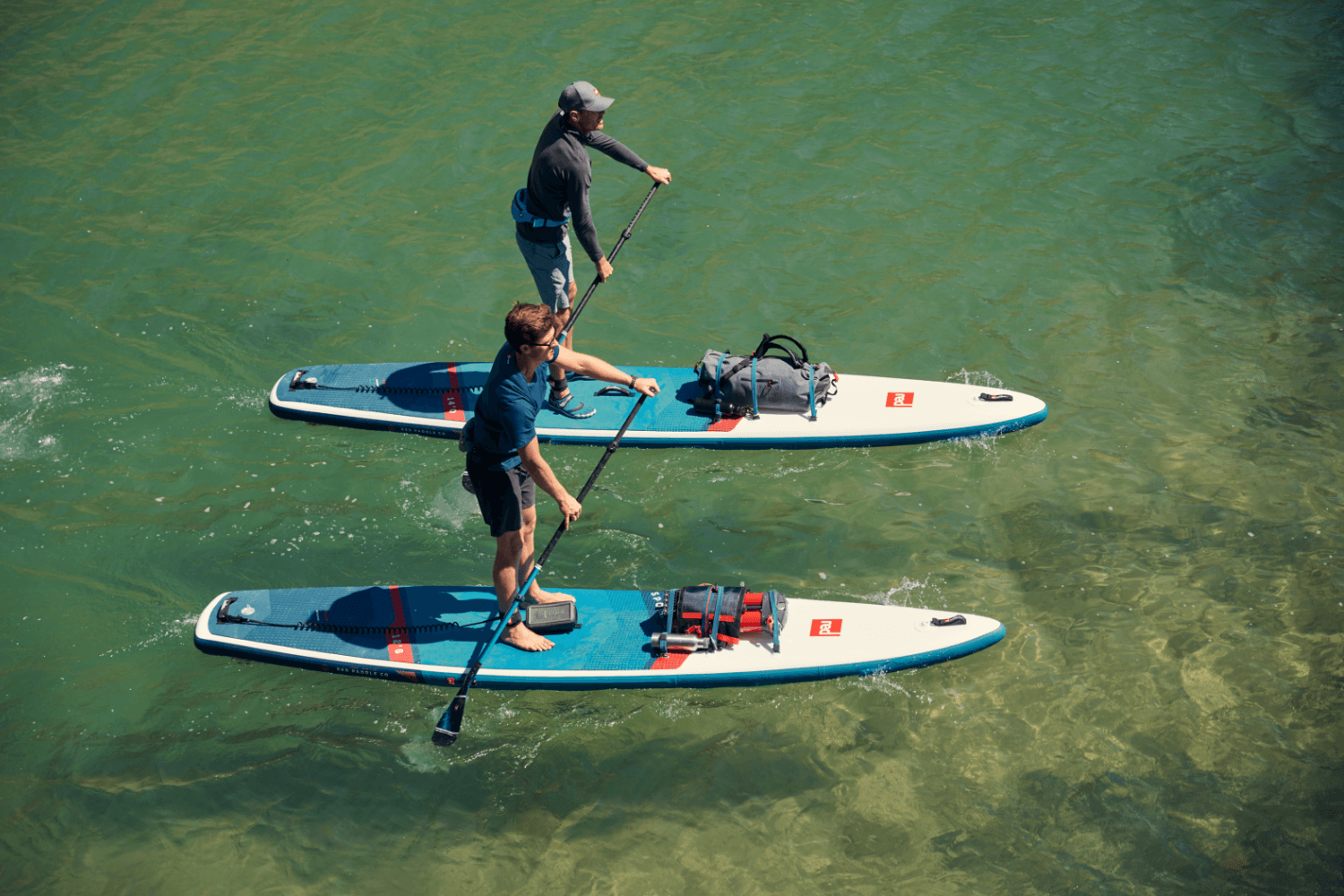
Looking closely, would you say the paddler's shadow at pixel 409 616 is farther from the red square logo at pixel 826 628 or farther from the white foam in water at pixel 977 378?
the white foam in water at pixel 977 378

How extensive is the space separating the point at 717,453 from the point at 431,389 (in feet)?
8.26

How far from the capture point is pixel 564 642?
227 inches

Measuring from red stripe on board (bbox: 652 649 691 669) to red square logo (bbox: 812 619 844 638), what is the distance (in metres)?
0.85

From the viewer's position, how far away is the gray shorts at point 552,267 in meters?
6.92

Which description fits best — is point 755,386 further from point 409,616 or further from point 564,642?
point 409,616

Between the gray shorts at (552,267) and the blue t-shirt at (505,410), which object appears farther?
the gray shorts at (552,267)

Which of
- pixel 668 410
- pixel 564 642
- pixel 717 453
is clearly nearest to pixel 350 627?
pixel 564 642

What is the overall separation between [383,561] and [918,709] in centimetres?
385

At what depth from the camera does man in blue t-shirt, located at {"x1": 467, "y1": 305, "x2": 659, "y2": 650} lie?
15.5 ft

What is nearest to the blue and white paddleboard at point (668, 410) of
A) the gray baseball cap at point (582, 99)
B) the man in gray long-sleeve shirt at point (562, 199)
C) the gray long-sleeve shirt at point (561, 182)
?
the man in gray long-sleeve shirt at point (562, 199)

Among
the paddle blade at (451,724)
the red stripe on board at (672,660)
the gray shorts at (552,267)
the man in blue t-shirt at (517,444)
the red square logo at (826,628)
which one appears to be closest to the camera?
the man in blue t-shirt at (517,444)

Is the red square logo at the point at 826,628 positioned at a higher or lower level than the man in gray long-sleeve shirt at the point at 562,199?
lower

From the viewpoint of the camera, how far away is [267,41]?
12531 mm

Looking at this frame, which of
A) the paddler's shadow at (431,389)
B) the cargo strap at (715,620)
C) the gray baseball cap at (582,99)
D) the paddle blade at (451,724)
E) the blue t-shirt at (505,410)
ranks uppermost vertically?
the gray baseball cap at (582,99)
